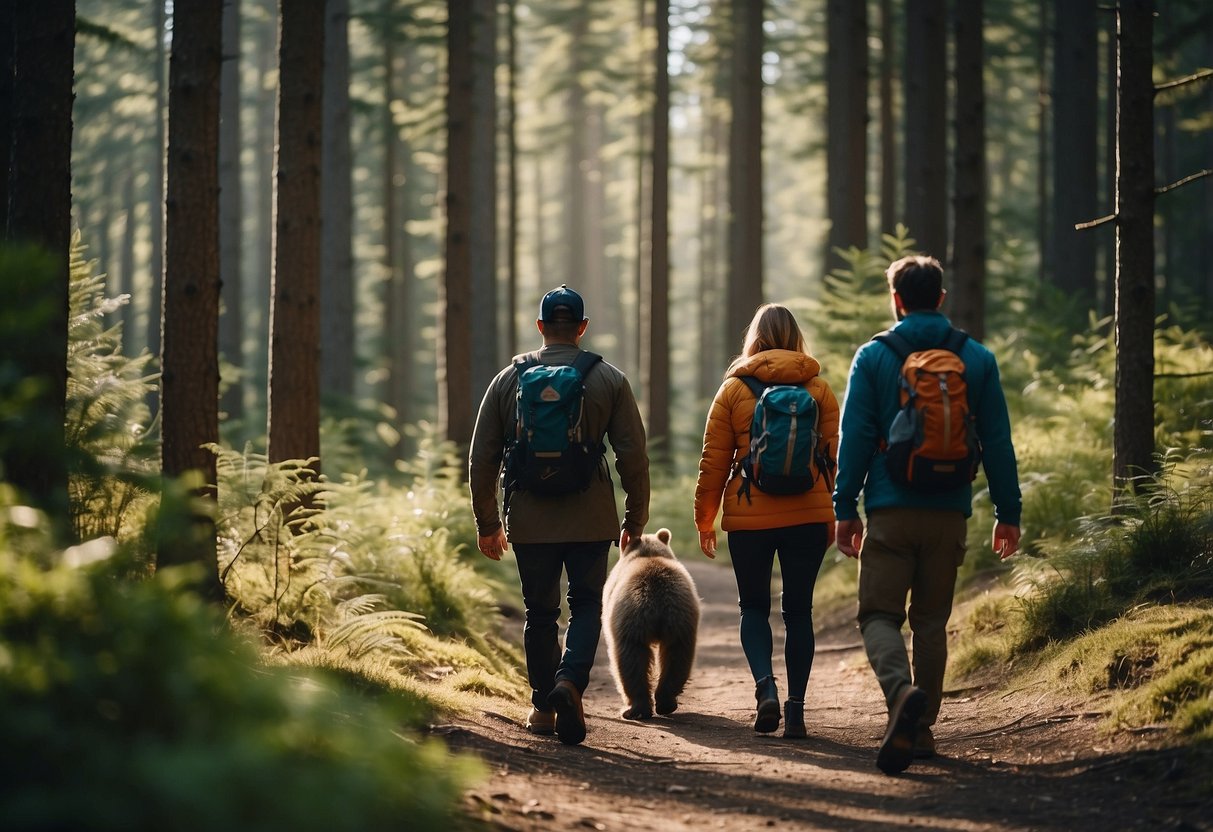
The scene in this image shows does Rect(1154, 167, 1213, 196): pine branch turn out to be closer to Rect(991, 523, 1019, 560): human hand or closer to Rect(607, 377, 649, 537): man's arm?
Rect(991, 523, 1019, 560): human hand

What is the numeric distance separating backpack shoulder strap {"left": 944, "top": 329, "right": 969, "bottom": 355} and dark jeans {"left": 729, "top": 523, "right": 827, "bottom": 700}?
4.81 feet

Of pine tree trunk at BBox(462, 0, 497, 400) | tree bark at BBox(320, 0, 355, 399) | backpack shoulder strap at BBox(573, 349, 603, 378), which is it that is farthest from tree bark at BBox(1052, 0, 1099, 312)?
backpack shoulder strap at BBox(573, 349, 603, 378)

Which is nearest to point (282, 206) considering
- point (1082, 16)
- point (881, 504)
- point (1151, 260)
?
point (881, 504)

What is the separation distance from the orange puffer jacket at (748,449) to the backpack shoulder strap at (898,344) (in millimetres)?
895

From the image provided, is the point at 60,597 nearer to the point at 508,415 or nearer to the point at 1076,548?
the point at 508,415

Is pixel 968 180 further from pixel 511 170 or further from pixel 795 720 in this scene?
pixel 511 170

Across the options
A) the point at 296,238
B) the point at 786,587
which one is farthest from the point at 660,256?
the point at 786,587

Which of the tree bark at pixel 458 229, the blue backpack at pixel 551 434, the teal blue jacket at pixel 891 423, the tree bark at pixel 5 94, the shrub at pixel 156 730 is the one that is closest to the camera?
the shrub at pixel 156 730

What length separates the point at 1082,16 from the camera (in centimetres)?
2189

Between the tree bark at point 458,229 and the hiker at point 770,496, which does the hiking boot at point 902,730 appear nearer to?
the hiker at point 770,496

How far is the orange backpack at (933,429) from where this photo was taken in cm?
568

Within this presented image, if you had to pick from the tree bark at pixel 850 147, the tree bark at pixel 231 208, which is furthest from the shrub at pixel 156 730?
the tree bark at pixel 231 208

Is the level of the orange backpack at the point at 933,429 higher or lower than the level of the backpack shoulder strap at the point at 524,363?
lower

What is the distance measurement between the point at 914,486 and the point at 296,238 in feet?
21.3
